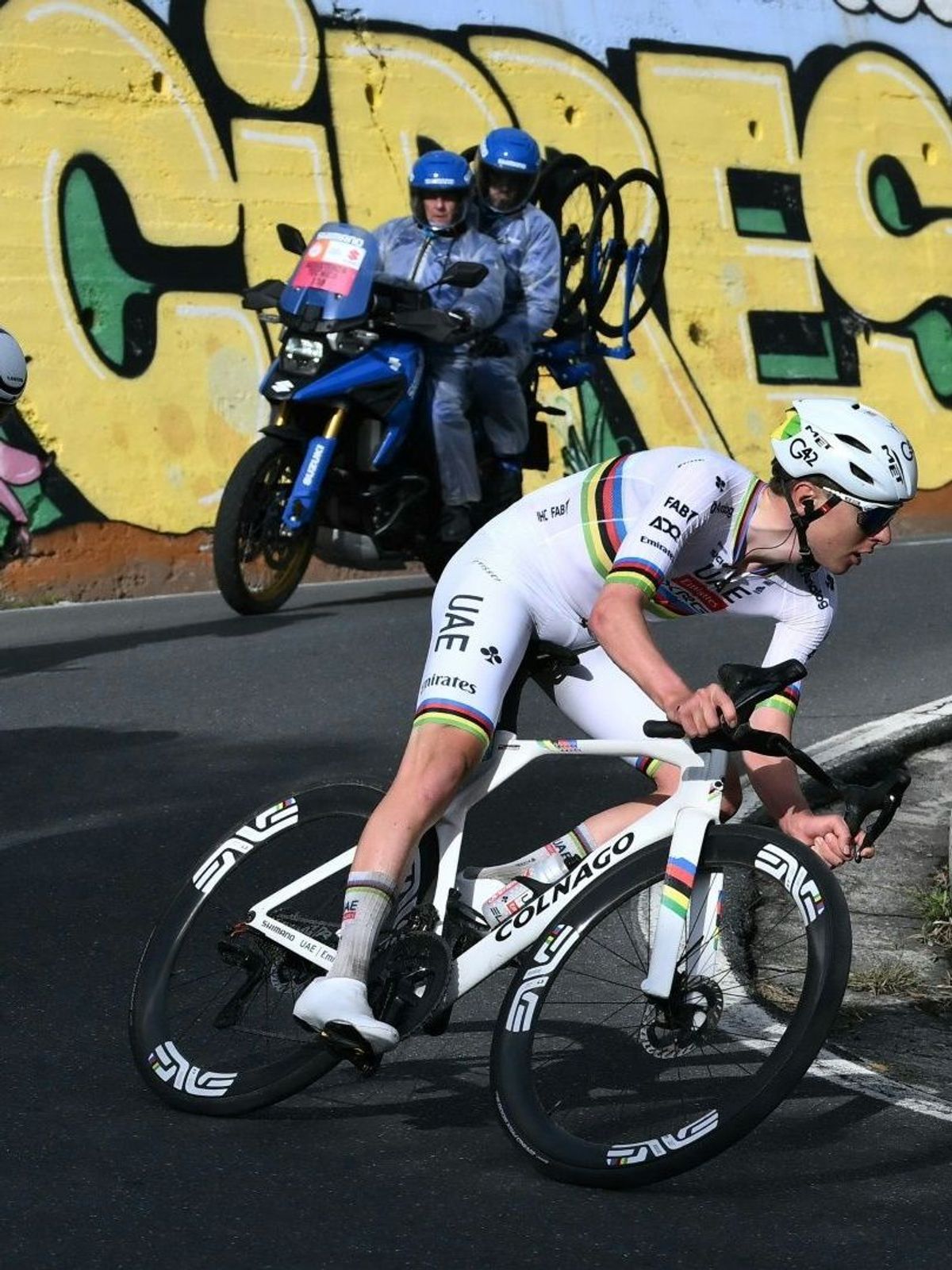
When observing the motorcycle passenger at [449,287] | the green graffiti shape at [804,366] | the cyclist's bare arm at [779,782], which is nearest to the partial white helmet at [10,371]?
the motorcycle passenger at [449,287]

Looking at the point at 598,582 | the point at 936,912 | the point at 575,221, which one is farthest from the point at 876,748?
the point at 575,221

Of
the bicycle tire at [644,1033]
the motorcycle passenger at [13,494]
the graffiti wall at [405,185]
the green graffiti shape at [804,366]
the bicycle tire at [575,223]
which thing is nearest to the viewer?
the bicycle tire at [644,1033]

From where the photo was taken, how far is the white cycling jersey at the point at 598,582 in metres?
4.45

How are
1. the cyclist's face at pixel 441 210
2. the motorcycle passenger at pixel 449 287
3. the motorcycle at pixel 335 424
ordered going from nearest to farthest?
the motorcycle at pixel 335 424 → the motorcycle passenger at pixel 449 287 → the cyclist's face at pixel 441 210

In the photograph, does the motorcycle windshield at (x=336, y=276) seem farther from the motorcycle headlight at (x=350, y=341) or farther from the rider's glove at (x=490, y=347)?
the rider's glove at (x=490, y=347)

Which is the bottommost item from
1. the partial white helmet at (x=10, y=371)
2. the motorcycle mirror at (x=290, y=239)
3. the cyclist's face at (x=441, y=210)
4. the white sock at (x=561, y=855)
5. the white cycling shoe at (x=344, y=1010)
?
the white cycling shoe at (x=344, y=1010)

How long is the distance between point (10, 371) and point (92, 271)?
605 centimetres

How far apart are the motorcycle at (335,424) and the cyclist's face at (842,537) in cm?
619

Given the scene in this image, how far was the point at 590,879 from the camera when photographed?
423 centimetres

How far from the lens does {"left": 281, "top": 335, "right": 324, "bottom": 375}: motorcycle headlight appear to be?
10.6 meters

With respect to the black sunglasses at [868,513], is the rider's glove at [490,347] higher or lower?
higher

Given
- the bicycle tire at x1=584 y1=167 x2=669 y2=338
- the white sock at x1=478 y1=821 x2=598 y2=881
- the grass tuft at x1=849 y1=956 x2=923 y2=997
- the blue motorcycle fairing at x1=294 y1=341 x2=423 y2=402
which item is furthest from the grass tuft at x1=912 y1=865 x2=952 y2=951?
the bicycle tire at x1=584 y1=167 x2=669 y2=338

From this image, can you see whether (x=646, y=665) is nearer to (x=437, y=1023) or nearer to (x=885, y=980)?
(x=437, y=1023)

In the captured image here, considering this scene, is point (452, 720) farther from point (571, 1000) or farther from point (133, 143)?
point (133, 143)
